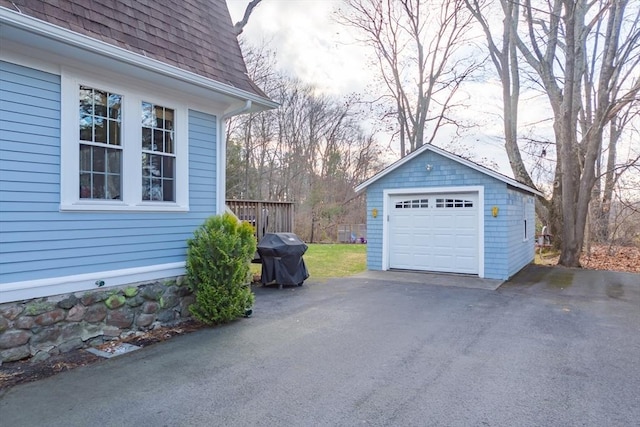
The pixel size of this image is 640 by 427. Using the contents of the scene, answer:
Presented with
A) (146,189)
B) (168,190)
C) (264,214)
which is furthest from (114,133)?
(264,214)

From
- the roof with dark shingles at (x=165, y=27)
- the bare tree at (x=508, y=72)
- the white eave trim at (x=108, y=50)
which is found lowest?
the white eave trim at (x=108, y=50)

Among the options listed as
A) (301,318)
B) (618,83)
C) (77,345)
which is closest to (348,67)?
(618,83)

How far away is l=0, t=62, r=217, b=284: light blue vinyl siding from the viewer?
3.80 m

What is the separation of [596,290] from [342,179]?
17.0 metres

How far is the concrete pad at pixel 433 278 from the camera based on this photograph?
27.8 ft

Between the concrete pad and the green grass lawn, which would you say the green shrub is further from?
the concrete pad

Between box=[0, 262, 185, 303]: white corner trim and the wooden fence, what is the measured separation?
3.74 meters

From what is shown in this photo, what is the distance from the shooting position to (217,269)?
5215 mm

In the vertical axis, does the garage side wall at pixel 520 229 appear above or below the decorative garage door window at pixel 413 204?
below

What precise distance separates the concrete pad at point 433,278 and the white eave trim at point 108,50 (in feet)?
18.2

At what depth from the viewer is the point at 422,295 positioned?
7477mm

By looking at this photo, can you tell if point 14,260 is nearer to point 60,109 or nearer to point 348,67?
point 60,109

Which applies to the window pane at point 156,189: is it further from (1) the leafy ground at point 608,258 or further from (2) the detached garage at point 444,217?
(1) the leafy ground at point 608,258

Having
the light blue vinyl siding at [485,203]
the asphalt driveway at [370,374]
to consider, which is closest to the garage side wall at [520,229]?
the light blue vinyl siding at [485,203]
